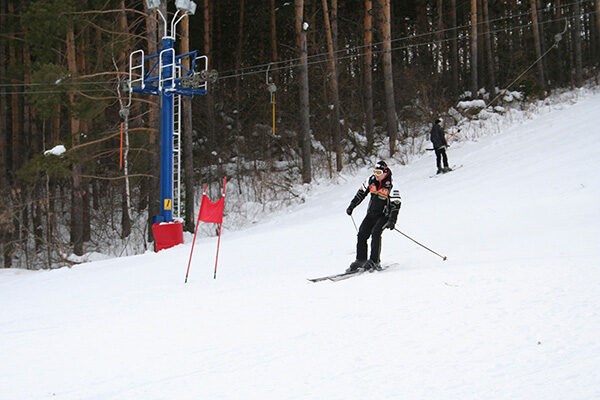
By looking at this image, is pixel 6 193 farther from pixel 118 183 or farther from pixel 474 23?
pixel 474 23

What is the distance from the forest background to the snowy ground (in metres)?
6.16

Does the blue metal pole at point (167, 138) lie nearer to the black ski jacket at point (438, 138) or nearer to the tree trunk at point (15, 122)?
the black ski jacket at point (438, 138)

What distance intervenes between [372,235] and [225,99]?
2159cm

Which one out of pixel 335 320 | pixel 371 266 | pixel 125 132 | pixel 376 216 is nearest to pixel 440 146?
pixel 125 132

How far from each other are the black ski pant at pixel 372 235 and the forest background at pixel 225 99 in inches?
255

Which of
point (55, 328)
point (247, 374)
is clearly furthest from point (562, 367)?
point (55, 328)

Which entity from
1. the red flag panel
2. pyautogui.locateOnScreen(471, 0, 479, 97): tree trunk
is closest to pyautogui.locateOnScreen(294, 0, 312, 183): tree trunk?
pyautogui.locateOnScreen(471, 0, 479, 97): tree trunk

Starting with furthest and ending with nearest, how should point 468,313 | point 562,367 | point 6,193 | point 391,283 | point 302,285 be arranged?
point 6,193, point 302,285, point 391,283, point 468,313, point 562,367

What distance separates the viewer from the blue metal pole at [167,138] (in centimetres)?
1394

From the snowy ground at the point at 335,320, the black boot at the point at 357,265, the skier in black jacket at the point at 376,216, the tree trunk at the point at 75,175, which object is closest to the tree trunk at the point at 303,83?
the tree trunk at the point at 75,175

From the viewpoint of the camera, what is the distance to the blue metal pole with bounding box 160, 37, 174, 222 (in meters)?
13.9

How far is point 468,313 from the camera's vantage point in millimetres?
5215

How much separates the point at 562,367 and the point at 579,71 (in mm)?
26834

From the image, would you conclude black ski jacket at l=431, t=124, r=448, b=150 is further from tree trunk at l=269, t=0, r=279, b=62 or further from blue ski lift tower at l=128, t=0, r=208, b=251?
tree trunk at l=269, t=0, r=279, b=62
